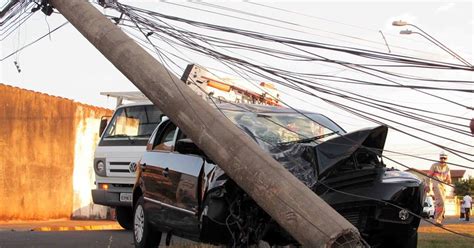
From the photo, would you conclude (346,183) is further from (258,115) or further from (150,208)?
(150,208)

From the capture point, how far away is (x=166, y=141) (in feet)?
26.8

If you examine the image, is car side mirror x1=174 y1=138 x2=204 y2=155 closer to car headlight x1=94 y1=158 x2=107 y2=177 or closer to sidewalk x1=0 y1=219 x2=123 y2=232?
car headlight x1=94 y1=158 x2=107 y2=177

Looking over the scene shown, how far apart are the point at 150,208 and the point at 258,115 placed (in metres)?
2.00

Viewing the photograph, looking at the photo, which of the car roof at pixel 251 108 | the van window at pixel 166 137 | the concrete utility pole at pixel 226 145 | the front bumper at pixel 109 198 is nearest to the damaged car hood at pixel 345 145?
the concrete utility pole at pixel 226 145

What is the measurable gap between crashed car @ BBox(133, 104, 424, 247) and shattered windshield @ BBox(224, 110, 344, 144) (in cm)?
1

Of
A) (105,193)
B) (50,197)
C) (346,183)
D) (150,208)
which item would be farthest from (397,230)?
(50,197)

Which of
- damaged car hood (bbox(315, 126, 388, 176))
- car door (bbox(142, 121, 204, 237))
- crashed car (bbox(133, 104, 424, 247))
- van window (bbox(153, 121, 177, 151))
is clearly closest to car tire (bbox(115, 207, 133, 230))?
car door (bbox(142, 121, 204, 237))

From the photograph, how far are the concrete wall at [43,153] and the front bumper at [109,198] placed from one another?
578 centimetres

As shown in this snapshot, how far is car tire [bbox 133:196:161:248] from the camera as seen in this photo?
815 centimetres

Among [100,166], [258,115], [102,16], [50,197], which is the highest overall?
[102,16]

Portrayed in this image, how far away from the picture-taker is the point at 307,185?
5.57m

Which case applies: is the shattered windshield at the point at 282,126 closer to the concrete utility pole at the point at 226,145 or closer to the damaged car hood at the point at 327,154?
the damaged car hood at the point at 327,154

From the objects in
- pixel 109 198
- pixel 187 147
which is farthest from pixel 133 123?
pixel 187 147

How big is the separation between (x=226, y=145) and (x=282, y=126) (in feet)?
6.03
